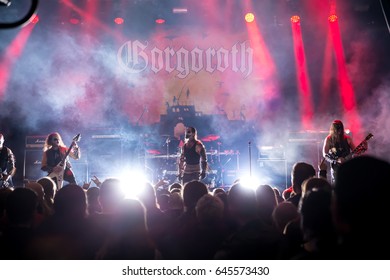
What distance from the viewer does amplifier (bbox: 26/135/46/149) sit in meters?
11.0

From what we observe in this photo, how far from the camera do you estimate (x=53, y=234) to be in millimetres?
2867

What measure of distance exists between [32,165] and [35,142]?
606 mm

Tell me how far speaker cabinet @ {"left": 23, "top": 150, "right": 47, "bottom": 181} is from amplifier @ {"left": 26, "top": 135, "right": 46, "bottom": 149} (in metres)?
0.13

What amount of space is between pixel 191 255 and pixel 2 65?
10971mm

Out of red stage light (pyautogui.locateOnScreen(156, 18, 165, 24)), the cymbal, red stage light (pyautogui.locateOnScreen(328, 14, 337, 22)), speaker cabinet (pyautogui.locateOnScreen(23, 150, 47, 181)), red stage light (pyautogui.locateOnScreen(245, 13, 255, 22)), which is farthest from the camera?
red stage light (pyautogui.locateOnScreen(156, 18, 165, 24))

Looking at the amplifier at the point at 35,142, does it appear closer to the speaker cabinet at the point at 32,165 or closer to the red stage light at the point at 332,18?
the speaker cabinet at the point at 32,165

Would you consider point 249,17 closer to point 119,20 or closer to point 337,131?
point 119,20

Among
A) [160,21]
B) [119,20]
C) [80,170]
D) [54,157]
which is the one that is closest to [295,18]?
[160,21]

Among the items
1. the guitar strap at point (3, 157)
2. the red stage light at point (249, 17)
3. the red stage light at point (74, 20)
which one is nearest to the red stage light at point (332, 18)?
the red stage light at point (249, 17)

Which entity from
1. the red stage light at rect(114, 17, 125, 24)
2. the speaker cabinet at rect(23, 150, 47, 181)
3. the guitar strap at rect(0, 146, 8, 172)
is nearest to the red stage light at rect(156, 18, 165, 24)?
the red stage light at rect(114, 17, 125, 24)

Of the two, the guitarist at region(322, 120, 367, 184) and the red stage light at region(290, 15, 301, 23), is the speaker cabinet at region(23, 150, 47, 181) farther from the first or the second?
the red stage light at region(290, 15, 301, 23)

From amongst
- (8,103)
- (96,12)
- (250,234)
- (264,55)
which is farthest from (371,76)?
(250,234)

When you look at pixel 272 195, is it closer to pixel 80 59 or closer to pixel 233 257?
pixel 233 257

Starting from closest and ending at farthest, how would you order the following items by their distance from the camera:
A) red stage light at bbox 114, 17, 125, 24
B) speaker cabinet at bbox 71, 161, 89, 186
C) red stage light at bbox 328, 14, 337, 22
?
speaker cabinet at bbox 71, 161, 89, 186
red stage light at bbox 328, 14, 337, 22
red stage light at bbox 114, 17, 125, 24
